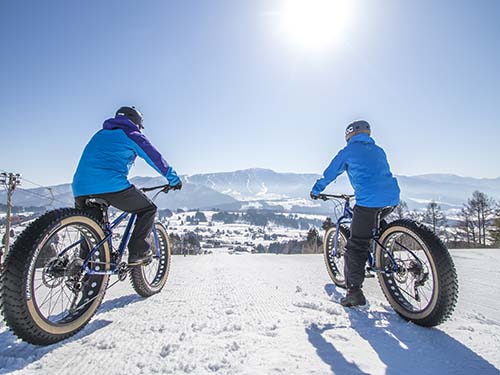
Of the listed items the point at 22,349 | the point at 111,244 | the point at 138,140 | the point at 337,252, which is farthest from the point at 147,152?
the point at 337,252

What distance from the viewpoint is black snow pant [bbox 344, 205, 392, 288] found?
2.91 meters

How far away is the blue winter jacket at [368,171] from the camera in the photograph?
9.62ft

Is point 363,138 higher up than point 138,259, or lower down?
higher up

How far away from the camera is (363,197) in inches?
118

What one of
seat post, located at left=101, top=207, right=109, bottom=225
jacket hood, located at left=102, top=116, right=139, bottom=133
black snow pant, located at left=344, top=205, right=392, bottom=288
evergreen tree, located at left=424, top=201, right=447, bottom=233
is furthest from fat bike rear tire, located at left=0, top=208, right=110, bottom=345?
evergreen tree, located at left=424, top=201, right=447, bottom=233

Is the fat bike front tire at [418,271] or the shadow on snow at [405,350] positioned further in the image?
the fat bike front tire at [418,271]

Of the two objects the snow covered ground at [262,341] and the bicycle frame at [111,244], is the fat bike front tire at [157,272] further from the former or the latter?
the bicycle frame at [111,244]

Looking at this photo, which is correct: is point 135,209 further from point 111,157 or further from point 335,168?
point 335,168

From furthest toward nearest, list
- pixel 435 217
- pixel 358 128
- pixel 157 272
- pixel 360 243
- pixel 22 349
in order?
pixel 435 217, pixel 157 272, pixel 358 128, pixel 360 243, pixel 22 349

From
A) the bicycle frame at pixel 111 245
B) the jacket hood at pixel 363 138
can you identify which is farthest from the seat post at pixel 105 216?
the jacket hood at pixel 363 138

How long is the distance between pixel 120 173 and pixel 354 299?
9.03ft

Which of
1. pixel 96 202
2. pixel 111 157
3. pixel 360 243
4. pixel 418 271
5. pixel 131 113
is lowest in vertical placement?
pixel 418 271

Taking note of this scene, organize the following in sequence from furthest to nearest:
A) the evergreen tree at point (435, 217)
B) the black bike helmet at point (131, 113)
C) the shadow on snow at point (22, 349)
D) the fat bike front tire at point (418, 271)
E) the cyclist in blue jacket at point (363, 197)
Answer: the evergreen tree at point (435, 217), the black bike helmet at point (131, 113), the cyclist in blue jacket at point (363, 197), the fat bike front tire at point (418, 271), the shadow on snow at point (22, 349)

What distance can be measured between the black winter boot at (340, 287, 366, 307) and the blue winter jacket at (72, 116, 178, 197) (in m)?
2.40
